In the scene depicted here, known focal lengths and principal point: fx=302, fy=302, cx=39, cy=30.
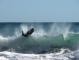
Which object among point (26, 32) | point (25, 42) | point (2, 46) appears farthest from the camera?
point (26, 32)

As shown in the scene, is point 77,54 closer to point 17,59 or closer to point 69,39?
point 17,59

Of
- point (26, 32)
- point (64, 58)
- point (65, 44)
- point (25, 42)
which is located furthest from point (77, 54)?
point (26, 32)

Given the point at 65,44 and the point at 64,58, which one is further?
the point at 65,44

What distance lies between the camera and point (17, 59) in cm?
924

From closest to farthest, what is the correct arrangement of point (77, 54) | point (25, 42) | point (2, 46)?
point (77, 54), point (2, 46), point (25, 42)

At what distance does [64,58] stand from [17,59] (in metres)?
1.46

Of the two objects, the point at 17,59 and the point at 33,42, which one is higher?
the point at 33,42

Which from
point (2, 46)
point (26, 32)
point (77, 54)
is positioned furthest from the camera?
point (26, 32)

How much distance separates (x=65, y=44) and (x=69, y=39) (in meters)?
1.67

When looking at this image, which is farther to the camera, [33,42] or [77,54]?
[33,42]

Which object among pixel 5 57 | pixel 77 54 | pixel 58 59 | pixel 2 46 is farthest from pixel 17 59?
pixel 2 46

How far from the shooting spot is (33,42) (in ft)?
60.5

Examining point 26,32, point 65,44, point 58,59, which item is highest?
point 26,32

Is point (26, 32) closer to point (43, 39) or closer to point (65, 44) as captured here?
point (43, 39)
